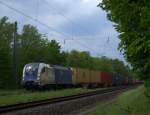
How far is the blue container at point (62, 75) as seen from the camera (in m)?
52.0

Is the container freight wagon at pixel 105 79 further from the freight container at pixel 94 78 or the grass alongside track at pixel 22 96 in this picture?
the grass alongside track at pixel 22 96

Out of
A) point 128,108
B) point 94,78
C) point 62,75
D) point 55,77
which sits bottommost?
point 128,108

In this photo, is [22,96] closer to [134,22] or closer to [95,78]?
[134,22]

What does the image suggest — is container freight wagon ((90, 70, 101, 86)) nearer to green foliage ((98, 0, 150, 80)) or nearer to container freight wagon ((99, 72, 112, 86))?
container freight wagon ((99, 72, 112, 86))

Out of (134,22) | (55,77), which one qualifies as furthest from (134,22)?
(55,77)

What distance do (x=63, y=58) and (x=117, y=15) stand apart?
73553 mm

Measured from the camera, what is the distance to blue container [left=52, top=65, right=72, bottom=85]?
171 ft

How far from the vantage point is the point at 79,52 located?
5064 inches

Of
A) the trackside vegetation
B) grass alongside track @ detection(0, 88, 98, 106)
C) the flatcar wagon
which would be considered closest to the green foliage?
grass alongside track @ detection(0, 88, 98, 106)

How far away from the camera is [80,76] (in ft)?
211

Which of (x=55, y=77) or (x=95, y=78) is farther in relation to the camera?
(x=95, y=78)

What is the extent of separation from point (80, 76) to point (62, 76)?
10122 mm

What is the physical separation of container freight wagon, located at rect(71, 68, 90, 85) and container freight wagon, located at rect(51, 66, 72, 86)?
4.67 feet

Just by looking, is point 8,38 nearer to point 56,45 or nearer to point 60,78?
point 56,45
